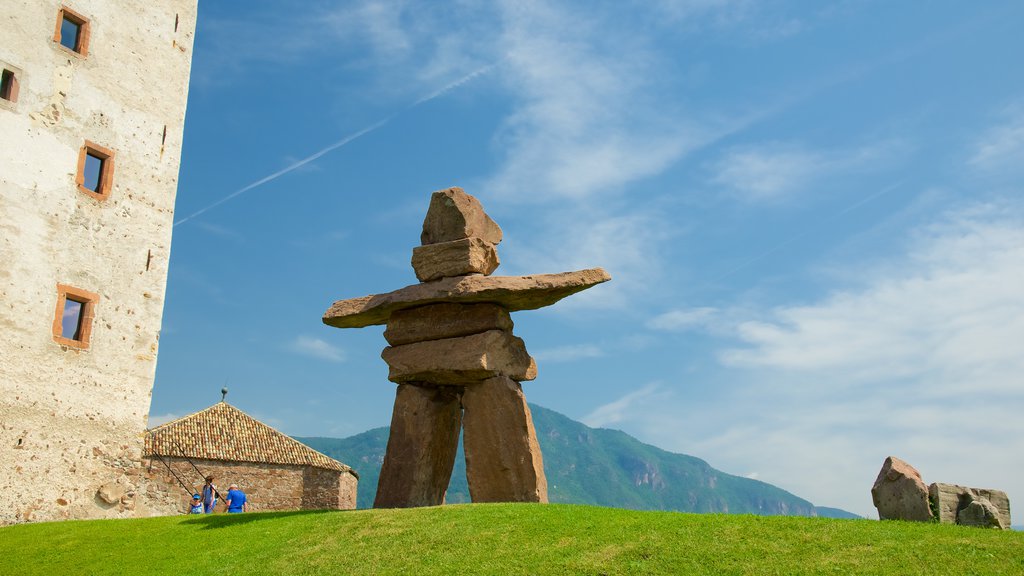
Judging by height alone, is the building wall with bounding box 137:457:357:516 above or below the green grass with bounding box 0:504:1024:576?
above

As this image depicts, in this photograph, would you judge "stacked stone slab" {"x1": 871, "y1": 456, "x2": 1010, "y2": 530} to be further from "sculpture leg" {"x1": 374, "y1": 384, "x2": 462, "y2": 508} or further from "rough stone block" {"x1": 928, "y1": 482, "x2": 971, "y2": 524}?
"sculpture leg" {"x1": 374, "y1": 384, "x2": 462, "y2": 508}

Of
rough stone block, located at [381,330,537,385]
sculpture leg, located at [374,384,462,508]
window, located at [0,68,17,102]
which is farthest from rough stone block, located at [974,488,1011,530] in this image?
window, located at [0,68,17,102]

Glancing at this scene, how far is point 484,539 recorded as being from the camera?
9930 mm

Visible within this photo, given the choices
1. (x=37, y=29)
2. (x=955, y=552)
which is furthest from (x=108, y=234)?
(x=955, y=552)

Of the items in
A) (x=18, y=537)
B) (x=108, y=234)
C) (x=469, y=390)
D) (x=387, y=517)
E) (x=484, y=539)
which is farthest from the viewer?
(x=108, y=234)

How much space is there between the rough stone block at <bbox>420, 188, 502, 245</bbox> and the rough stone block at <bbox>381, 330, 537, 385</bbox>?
1.69m

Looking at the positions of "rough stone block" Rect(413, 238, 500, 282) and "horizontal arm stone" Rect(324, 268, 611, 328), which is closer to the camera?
"horizontal arm stone" Rect(324, 268, 611, 328)

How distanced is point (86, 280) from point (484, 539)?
46.6ft

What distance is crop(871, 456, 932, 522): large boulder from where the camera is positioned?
33.0 feet

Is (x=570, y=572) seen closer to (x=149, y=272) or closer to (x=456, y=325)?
(x=456, y=325)

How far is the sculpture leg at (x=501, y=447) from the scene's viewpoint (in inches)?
487

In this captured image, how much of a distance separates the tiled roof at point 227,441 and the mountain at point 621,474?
11999 cm

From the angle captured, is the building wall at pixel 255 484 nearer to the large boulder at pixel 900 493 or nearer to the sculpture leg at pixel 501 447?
the sculpture leg at pixel 501 447

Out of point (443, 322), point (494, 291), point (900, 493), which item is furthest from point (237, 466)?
point (900, 493)
